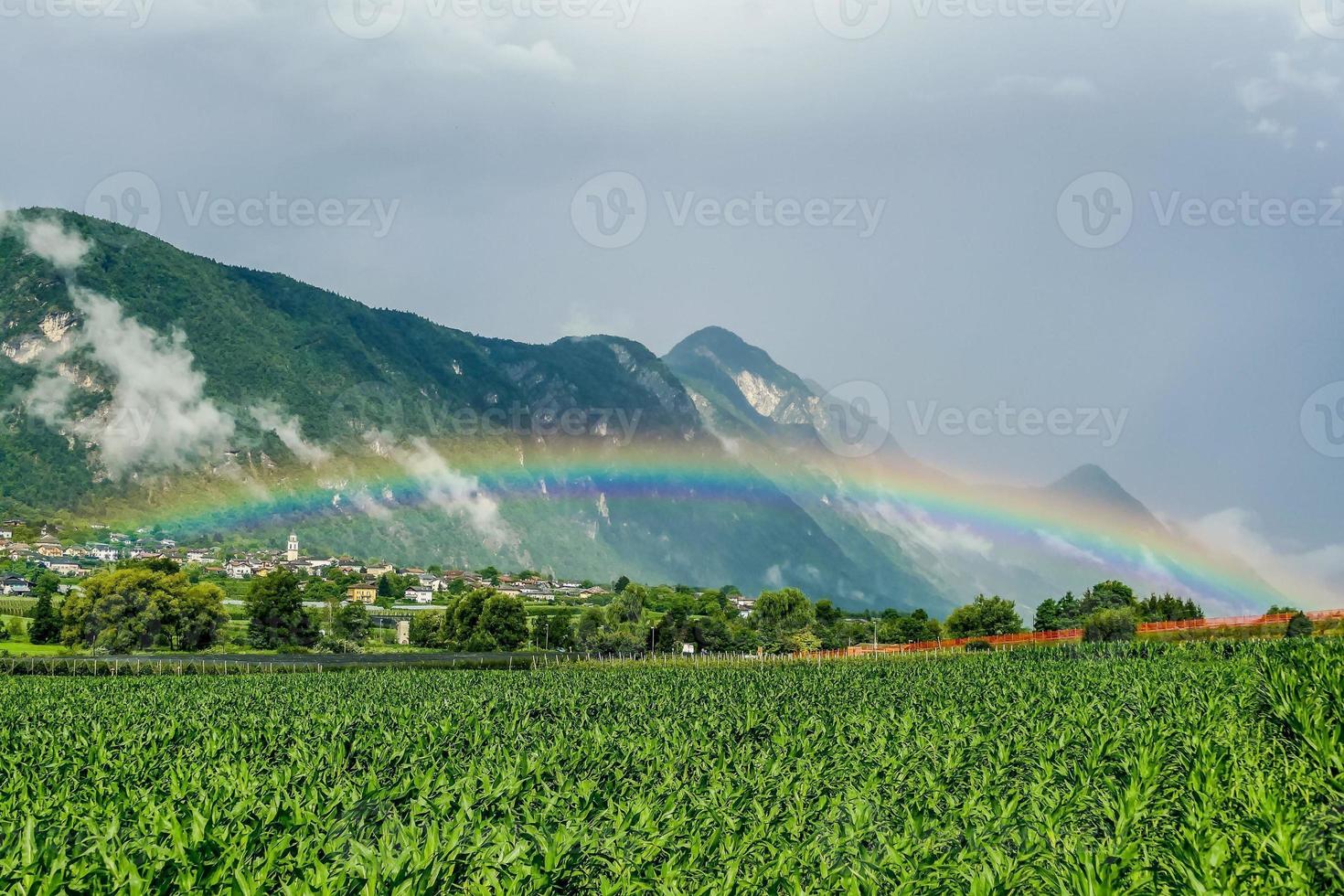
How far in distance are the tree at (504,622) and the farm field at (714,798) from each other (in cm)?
14926

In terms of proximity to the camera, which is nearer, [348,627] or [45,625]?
[45,625]

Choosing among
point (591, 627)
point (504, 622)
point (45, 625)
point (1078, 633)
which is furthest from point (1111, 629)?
point (45, 625)

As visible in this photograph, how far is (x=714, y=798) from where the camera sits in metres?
15.0

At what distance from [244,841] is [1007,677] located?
44.9 metres

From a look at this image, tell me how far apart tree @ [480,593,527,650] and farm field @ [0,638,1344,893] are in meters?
149

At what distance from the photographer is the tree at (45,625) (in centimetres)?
16012

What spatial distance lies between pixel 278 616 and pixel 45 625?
3248 cm

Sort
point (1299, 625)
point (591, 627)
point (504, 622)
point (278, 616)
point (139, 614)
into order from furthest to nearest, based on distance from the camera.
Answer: point (591, 627)
point (504, 622)
point (278, 616)
point (139, 614)
point (1299, 625)

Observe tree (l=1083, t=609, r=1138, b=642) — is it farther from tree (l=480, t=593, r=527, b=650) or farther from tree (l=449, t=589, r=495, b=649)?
tree (l=449, t=589, r=495, b=649)

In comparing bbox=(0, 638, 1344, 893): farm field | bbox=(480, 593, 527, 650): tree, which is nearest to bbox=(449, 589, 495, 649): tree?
bbox=(480, 593, 527, 650): tree

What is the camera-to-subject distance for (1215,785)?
52.7 feet

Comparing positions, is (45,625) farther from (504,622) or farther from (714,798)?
(714,798)

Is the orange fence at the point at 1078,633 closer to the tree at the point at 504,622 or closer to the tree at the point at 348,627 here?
the tree at the point at 504,622

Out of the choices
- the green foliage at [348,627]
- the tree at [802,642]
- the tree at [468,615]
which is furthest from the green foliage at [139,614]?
the tree at [802,642]
